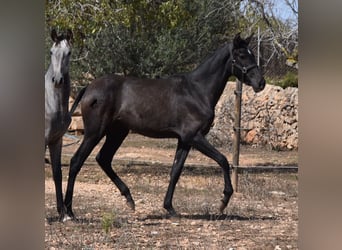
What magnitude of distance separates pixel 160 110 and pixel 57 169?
106 cm

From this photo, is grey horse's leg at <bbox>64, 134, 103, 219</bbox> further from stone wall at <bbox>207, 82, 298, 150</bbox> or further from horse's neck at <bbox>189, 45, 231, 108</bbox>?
stone wall at <bbox>207, 82, 298, 150</bbox>

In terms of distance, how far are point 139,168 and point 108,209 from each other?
34.6 inches

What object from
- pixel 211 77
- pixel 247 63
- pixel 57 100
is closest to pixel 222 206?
pixel 211 77

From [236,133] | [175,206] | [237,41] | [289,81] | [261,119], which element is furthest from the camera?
[261,119]

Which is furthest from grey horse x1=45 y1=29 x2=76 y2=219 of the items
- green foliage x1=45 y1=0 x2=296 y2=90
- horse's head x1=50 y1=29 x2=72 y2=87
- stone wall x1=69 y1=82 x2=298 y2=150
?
stone wall x1=69 y1=82 x2=298 y2=150

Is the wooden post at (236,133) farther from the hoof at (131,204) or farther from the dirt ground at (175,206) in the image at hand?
the hoof at (131,204)

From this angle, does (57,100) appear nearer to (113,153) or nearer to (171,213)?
(113,153)

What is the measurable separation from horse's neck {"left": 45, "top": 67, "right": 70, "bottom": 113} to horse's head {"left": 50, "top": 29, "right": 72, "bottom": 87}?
7 centimetres

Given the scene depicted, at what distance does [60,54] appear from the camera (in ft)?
16.2

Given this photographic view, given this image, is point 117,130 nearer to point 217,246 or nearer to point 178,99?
point 178,99

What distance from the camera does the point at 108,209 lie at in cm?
540

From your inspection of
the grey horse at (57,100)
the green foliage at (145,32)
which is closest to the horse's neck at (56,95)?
the grey horse at (57,100)

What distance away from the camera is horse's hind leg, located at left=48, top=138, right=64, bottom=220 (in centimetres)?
520
